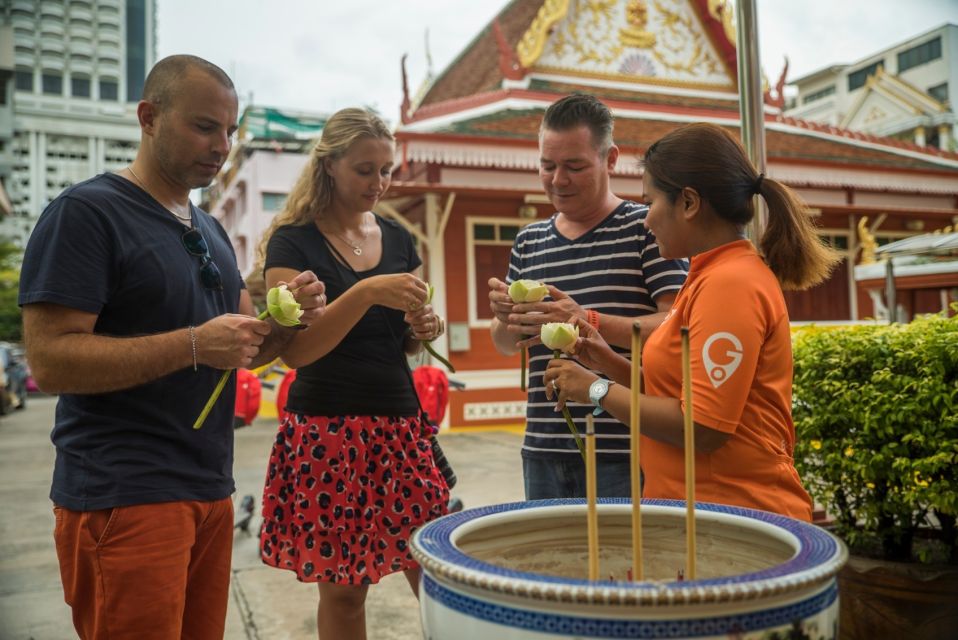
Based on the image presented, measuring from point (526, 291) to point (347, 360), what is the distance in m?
0.61

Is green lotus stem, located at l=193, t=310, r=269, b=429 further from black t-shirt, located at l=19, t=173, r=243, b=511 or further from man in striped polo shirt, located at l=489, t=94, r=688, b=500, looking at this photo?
man in striped polo shirt, located at l=489, t=94, r=688, b=500

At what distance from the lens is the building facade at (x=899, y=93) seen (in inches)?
1200

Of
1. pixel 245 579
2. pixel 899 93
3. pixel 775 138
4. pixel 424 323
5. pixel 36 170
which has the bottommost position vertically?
pixel 245 579

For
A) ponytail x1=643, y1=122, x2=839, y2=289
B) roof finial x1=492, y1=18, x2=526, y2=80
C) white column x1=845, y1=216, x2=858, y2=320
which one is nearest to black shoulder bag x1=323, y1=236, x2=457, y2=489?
ponytail x1=643, y1=122, x2=839, y2=289

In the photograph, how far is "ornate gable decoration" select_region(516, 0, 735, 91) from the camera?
11945 mm

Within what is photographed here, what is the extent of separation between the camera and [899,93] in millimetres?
33250

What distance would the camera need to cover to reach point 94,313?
4.91 ft

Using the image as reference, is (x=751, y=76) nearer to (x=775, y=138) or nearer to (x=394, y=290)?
(x=394, y=290)

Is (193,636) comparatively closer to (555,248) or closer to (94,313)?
(94,313)

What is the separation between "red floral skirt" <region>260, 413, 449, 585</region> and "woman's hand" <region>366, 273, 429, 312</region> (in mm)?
384

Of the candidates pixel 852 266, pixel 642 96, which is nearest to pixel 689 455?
pixel 642 96

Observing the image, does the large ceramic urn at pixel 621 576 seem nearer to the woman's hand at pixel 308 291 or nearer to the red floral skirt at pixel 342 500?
the woman's hand at pixel 308 291

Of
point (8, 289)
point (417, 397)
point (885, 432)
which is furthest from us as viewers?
point (8, 289)

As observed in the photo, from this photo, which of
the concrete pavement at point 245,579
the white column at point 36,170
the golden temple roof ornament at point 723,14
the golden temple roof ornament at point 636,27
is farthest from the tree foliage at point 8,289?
the golden temple roof ornament at point 723,14
